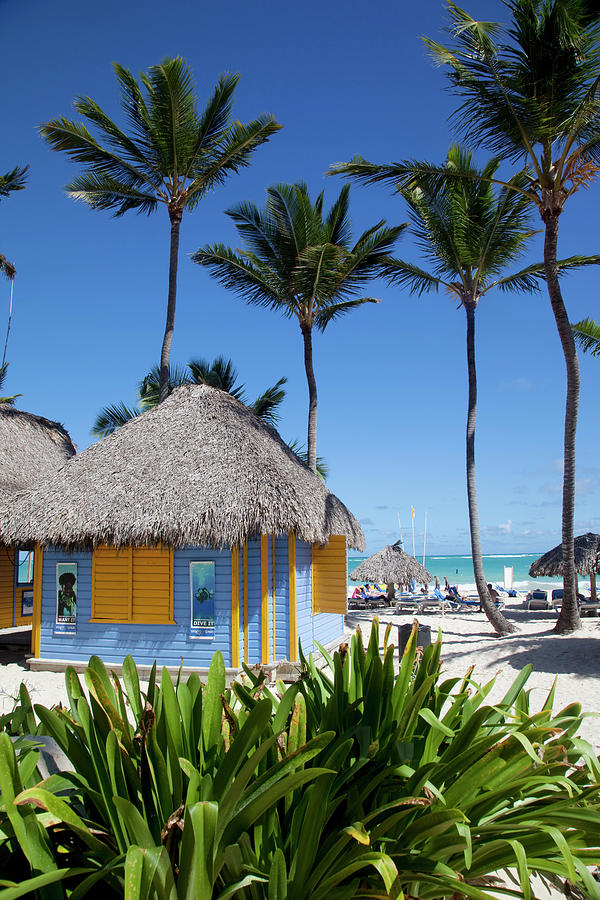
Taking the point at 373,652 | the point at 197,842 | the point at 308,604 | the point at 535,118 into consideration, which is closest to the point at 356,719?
the point at 373,652

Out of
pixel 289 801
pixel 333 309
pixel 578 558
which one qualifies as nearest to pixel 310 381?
pixel 333 309

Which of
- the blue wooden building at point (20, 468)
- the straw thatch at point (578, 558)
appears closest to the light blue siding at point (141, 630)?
the blue wooden building at point (20, 468)

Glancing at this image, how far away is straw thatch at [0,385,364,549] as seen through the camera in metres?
9.06

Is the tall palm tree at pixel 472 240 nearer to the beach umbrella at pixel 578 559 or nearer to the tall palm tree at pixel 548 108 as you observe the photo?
the tall palm tree at pixel 548 108

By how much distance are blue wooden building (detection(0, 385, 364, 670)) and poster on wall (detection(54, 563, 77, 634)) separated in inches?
0.7

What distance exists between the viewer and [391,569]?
2198 centimetres

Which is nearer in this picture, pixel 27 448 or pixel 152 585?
pixel 152 585

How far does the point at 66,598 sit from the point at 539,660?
8193 mm

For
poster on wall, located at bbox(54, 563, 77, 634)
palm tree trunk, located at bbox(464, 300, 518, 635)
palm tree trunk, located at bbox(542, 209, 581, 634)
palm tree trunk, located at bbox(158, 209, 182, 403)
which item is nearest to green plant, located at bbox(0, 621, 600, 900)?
poster on wall, located at bbox(54, 563, 77, 634)

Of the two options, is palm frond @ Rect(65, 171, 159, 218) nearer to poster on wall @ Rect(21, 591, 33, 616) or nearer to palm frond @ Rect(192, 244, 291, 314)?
palm frond @ Rect(192, 244, 291, 314)

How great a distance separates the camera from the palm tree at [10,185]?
60.8 ft

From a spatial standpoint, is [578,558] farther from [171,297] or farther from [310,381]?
[171,297]

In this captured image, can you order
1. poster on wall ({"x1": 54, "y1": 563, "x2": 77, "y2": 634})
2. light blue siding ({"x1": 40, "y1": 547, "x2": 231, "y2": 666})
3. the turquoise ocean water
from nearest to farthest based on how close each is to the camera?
light blue siding ({"x1": 40, "y1": 547, "x2": 231, "y2": 666}) < poster on wall ({"x1": 54, "y1": 563, "x2": 77, "y2": 634}) < the turquoise ocean water

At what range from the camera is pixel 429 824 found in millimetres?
1971
